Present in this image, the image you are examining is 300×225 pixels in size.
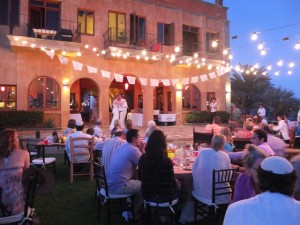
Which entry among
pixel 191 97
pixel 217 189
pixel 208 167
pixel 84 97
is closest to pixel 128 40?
pixel 84 97

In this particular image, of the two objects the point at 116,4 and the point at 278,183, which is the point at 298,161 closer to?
the point at 278,183

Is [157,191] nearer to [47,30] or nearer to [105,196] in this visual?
[105,196]

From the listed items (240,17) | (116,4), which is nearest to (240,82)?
(116,4)

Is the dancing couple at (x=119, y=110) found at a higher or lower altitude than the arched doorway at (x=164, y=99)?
lower

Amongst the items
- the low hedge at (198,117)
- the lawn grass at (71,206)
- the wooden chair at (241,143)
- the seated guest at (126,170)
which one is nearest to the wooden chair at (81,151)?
the lawn grass at (71,206)

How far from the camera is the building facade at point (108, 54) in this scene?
577 inches

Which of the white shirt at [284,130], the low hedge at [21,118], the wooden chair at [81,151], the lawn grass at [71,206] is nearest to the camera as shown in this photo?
the lawn grass at [71,206]

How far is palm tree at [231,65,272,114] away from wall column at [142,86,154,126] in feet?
42.2

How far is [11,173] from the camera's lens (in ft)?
11.6

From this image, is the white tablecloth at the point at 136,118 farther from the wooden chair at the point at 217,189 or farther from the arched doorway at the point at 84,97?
the wooden chair at the point at 217,189

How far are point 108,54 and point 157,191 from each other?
13316 mm

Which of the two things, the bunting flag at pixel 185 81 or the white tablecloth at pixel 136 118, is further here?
the bunting flag at pixel 185 81

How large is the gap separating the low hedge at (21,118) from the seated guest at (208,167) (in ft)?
38.3

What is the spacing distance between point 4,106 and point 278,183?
15.0m
